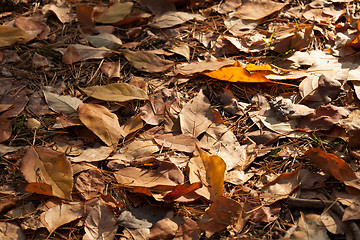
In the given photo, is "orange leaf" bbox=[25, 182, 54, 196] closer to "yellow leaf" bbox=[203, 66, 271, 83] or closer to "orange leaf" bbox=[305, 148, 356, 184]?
"yellow leaf" bbox=[203, 66, 271, 83]

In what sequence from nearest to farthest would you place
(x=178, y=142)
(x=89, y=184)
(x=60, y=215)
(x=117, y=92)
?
(x=60, y=215)
(x=89, y=184)
(x=178, y=142)
(x=117, y=92)

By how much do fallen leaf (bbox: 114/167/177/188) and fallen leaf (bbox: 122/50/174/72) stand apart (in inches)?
25.3

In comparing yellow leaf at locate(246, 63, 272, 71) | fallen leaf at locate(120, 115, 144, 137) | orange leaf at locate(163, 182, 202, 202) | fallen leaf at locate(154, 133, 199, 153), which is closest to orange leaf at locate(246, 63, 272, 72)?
yellow leaf at locate(246, 63, 272, 71)

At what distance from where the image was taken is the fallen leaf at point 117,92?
175cm

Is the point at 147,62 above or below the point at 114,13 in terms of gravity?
below

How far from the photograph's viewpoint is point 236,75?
1.79 m

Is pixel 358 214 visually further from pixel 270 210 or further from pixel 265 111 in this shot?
pixel 265 111

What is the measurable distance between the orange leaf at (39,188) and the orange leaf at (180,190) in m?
0.46

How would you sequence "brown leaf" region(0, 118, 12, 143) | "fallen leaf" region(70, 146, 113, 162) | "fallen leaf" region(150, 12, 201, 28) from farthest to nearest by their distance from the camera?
"fallen leaf" region(150, 12, 201, 28), "brown leaf" region(0, 118, 12, 143), "fallen leaf" region(70, 146, 113, 162)

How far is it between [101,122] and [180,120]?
1.19 ft

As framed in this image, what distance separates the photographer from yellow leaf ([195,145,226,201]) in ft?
4.59

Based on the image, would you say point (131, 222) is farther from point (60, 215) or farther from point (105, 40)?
point (105, 40)

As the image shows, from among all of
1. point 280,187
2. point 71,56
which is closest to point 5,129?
point 71,56

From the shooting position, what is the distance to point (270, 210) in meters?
1.37
